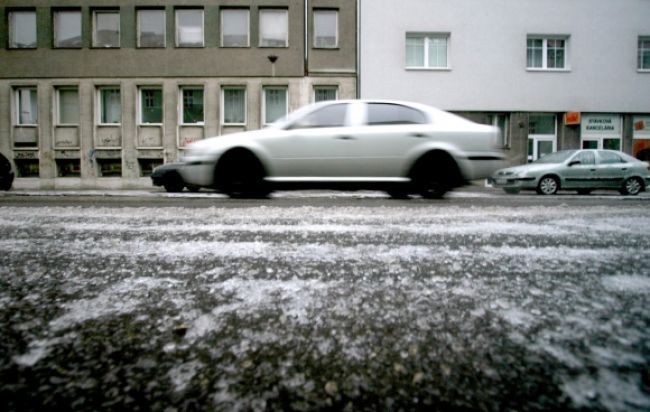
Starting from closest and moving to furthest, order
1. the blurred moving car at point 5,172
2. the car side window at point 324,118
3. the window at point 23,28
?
the car side window at point 324,118, the blurred moving car at point 5,172, the window at point 23,28

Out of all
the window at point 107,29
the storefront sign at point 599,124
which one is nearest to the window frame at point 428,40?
the storefront sign at point 599,124

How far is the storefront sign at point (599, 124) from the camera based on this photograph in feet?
61.4

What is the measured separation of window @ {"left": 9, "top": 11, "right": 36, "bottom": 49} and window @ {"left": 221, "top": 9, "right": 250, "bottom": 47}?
8896 mm

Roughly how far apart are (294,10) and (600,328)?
1975 cm

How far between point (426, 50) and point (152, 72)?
40.5 ft

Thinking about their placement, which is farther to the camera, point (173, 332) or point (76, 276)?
point (76, 276)

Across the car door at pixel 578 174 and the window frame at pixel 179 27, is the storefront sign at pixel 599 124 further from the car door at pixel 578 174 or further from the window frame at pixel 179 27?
the window frame at pixel 179 27

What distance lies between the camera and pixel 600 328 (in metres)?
0.82

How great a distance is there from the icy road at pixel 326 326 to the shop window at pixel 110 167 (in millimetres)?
19192

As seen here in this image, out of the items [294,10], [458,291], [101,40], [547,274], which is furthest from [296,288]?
[101,40]

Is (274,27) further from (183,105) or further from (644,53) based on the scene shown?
(644,53)

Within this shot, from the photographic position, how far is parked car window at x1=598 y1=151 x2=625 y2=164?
11.8m

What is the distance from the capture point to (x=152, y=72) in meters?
18.6

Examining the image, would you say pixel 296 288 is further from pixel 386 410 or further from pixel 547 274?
pixel 547 274
